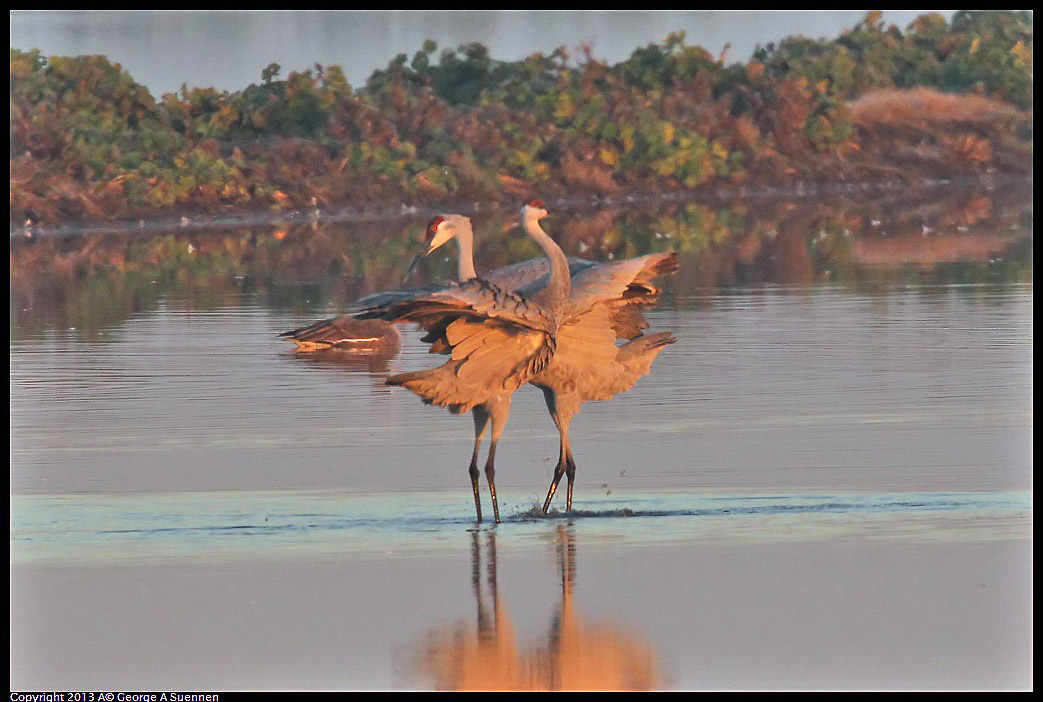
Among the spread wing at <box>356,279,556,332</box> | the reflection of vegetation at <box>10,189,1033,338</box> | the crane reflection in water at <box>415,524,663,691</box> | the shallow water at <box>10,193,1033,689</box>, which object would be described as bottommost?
the crane reflection in water at <box>415,524,663,691</box>

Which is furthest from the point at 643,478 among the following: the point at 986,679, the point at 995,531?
the point at 986,679

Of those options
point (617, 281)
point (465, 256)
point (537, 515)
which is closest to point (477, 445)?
point (537, 515)

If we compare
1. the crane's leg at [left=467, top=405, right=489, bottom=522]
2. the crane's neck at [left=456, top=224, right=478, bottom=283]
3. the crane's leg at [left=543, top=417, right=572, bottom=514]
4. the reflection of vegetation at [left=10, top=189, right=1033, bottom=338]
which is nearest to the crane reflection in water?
the crane's leg at [left=467, top=405, right=489, bottom=522]

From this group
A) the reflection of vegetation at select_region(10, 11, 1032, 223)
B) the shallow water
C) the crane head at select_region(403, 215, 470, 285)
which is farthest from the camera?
the reflection of vegetation at select_region(10, 11, 1032, 223)

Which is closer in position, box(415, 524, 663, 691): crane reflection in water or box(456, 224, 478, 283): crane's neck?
box(415, 524, 663, 691): crane reflection in water

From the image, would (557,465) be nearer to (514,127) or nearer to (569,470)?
(569,470)

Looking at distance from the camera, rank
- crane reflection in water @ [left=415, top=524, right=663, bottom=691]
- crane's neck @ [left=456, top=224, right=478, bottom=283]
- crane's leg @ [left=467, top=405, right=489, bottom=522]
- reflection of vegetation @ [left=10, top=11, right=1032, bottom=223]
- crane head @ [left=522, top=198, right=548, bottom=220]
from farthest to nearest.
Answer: reflection of vegetation @ [left=10, top=11, right=1032, bottom=223]
crane head @ [left=522, top=198, right=548, bottom=220]
crane's neck @ [left=456, top=224, right=478, bottom=283]
crane's leg @ [left=467, top=405, right=489, bottom=522]
crane reflection in water @ [left=415, top=524, right=663, bottom=691]

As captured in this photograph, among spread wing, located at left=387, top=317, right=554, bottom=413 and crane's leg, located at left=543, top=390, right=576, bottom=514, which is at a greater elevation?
spread wing, located at left=387, top=317, right=554, bottom=413

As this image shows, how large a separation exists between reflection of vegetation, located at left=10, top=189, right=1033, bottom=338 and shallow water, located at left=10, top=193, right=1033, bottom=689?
2712mm

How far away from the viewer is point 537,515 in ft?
34.4

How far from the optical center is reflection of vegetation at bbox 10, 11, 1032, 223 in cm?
3531

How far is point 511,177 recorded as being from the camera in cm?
3931

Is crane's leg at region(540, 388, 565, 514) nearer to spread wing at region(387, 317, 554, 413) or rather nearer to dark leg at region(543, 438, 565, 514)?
dark leg at region(543, 438, 565, 514)

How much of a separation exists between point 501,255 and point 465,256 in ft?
51.8
